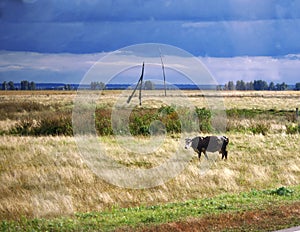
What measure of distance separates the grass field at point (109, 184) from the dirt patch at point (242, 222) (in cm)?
19

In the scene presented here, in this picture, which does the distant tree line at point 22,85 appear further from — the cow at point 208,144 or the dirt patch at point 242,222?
the dirt patch at point 242,222

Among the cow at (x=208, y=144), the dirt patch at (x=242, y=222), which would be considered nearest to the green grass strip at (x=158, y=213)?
the dirt patch at (x=242, y=222)

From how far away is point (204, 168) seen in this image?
12.6 metres

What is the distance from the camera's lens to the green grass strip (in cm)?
777

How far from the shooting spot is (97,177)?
Answer: 11.1 metres

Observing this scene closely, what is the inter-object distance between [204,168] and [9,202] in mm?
4844

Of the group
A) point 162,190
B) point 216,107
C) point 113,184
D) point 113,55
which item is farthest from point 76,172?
point 216,107

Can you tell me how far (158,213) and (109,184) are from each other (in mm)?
2281

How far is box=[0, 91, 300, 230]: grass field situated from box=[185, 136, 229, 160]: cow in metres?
0.19

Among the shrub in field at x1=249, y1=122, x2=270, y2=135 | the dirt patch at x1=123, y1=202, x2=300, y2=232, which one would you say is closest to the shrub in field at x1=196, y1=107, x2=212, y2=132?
the shrub in field at x1=249, y1=122, x2=270, y2=135

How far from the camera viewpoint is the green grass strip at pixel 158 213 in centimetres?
777

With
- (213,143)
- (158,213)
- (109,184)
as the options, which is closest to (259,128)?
(213,143)

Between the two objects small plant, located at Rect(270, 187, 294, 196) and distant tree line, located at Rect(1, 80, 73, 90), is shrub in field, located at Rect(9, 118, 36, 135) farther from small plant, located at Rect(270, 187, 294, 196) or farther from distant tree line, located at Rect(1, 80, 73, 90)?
small plant, located at Rect(270, 187, 294, 196)

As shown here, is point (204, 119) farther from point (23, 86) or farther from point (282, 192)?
point (282, 192)
